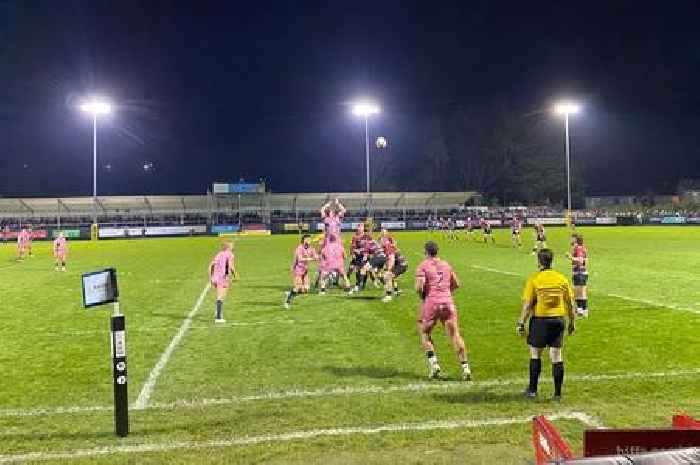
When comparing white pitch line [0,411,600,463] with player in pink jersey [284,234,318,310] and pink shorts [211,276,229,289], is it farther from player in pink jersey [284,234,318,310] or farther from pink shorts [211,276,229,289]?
player in pink jersey [284,234,318,310]

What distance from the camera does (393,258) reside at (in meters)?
17.8

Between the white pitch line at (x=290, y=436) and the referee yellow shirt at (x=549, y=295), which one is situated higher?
the referee yellow shirt at (x=549, y=295)

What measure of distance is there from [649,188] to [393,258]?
111 m

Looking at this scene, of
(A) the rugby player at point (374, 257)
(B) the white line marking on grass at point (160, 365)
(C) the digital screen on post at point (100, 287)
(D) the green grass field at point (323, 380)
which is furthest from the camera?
(A) the rugby player at point (374, 257)

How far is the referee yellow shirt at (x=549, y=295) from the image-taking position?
26.5 ft

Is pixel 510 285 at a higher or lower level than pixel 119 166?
lower

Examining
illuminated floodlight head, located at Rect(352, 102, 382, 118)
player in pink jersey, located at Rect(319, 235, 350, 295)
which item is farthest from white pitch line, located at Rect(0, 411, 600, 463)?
illuminated floodlight head, located at Rect(352, 102, 382, 118)

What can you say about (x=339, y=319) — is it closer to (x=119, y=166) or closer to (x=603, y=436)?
(x=603, y=436)

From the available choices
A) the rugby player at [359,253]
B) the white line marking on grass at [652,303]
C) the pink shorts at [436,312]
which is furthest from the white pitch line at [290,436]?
the rugby player at [359,253]

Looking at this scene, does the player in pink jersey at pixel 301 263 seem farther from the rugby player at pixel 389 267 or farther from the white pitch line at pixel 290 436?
the white pitch line at pixel 290 436

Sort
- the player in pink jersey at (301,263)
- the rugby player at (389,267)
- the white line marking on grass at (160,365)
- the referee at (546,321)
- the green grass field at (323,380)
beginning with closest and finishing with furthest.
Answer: the green grass field at (323,380) → the referee at (546,321) → the white line marking on grass at (160,365) → the player in pink jersey at (301,263) → the rugby player at (389,267)

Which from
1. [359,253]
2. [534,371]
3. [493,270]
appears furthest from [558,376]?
[493,270]

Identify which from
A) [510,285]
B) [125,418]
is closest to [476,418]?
[125,418]

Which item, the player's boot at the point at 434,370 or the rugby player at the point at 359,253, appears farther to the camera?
the rugby player at the point at 359,253
